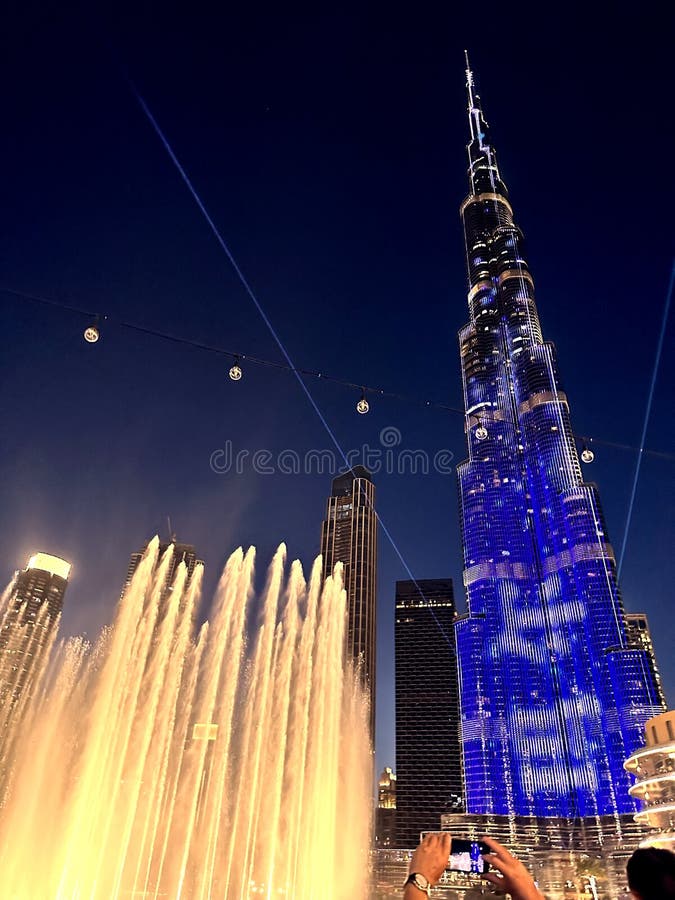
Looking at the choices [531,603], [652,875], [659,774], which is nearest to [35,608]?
[531,603]

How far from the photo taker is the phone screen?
4930mm

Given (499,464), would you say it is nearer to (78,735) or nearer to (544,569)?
(544,569)

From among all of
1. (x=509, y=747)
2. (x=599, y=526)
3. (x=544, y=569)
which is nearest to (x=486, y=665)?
(x=509, y=747)

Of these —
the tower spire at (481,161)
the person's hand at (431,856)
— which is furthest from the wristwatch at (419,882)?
the tower spire at (481,161)

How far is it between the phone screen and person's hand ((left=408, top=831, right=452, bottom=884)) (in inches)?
42.1

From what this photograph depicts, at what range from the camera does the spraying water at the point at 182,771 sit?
26016 mm

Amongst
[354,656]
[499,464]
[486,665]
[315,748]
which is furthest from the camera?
[354,656]

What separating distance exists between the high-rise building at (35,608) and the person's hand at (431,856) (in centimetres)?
14974

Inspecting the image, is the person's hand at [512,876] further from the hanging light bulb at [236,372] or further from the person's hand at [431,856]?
the hanging light bulb at [236,372]

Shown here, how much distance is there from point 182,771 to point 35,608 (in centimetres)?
14421

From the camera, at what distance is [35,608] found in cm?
15525

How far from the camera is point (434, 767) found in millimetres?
196750

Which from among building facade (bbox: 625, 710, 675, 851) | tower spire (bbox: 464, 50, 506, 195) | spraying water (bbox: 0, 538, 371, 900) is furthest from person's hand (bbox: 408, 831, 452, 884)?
tower spire (bbox: 464, 50, 506, 195)

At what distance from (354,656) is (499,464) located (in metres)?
80.9
